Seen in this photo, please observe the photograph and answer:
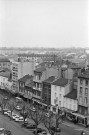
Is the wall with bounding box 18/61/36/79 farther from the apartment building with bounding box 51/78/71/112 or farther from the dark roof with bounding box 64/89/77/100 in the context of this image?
the dark roof with bounding box 64/89/77/100

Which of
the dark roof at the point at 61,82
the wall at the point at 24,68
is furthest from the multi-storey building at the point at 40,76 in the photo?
the wall at the point at 24,68

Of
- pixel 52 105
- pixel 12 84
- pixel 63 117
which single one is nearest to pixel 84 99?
pixel 63 117

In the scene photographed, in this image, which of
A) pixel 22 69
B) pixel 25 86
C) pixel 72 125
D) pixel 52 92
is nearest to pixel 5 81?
pixel 22 69

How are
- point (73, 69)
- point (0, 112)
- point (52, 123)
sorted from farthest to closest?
point (73, 69)
point (0, 112)
point (52, 123)

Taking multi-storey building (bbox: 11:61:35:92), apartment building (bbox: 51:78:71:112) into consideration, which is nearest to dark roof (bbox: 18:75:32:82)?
multi-storey building (bbox: 11:61:35:92)

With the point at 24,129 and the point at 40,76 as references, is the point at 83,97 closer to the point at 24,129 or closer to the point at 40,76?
the point at 24,129

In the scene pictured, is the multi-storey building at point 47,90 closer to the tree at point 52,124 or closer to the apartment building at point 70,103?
the apartment building at point 70,103

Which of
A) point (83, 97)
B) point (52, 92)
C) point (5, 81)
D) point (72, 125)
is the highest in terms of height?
point (83, 97)

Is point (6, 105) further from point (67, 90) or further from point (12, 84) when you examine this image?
point (12, 84)
